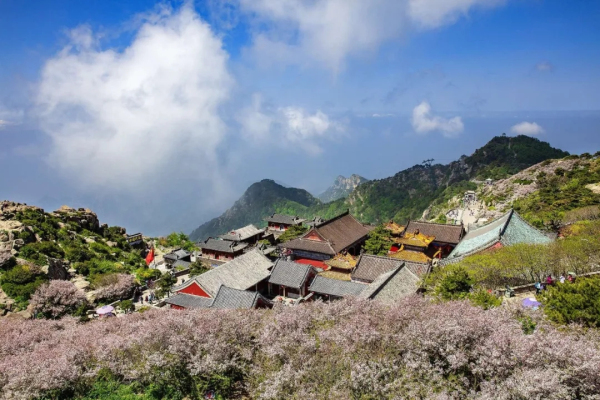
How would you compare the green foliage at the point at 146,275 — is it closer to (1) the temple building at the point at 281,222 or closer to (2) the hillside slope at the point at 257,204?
(1) the temple building at the point at 281,222

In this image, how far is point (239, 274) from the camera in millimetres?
30922

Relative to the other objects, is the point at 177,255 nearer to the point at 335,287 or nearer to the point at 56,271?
the point at 56,271

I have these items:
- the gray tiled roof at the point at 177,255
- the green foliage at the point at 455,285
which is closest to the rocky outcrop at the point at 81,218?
the gray tiled roof at the point at 177,255

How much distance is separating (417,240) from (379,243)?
386cm

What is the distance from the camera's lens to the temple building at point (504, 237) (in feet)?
84.6

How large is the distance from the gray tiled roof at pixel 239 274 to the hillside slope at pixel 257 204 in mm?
98661

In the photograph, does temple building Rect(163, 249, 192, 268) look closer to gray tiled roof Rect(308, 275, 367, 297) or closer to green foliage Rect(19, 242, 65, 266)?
green foliage Rect(19, 242, 65, 266)

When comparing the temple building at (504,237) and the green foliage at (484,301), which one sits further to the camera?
the temple building at (504,237)

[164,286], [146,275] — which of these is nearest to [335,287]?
[164,286]

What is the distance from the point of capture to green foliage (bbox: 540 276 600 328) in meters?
12.4

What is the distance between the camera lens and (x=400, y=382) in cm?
→ 999

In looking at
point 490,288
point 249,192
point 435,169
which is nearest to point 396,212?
point 435,169

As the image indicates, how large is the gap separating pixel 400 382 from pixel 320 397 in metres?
2.19

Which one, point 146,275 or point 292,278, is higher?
point 146,275
